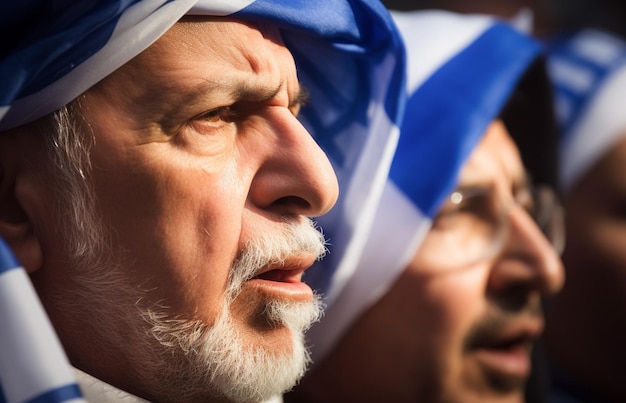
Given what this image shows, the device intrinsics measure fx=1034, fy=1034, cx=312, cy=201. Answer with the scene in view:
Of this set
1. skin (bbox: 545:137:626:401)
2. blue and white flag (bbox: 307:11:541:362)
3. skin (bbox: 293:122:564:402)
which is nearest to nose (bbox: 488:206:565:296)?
skin (bbox: 293:122:564:402)

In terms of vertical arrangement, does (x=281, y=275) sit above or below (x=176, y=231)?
below

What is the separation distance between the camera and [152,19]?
1.73m

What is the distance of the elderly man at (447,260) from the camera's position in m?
2.78

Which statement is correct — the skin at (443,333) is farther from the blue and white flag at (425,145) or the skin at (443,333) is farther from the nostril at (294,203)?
Answer: the nostril at (294,203)

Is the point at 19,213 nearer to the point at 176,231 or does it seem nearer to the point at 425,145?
the point at 176,231

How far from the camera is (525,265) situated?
9.83 feet

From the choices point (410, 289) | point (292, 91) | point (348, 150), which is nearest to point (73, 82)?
point (292, 91)

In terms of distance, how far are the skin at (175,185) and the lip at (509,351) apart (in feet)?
3.82

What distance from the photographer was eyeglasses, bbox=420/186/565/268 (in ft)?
9.55

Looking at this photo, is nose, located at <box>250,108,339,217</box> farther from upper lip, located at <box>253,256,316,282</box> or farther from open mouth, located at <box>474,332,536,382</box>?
open mouth, located at <box>474,332,536,382</box>

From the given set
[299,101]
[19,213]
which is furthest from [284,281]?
[19,213]

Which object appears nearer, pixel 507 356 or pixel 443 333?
pixel 443 333

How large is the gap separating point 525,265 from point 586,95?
1.41 meters

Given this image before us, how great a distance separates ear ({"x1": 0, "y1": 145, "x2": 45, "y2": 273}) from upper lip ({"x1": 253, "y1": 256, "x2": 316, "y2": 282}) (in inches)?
15.7
